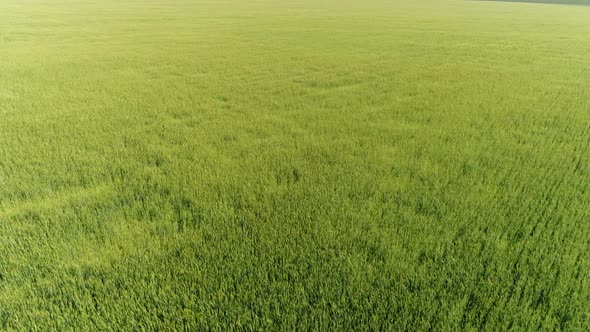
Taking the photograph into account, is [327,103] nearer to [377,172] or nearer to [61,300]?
[377,172]

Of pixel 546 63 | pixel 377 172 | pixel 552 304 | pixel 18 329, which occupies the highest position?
pixel 546 63

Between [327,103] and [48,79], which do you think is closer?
[327,103]

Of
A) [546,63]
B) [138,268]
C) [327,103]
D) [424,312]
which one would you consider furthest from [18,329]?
[546,63]

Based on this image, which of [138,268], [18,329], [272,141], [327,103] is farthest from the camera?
[327,103]

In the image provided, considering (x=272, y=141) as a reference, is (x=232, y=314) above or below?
below

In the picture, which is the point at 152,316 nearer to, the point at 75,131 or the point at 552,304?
the point at 552,304

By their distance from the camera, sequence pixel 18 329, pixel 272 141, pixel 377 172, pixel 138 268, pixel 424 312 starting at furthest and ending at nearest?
pixel 272 141, pixel 377 172, pixel 138 268, pixel 424 312, pixel 18 329
